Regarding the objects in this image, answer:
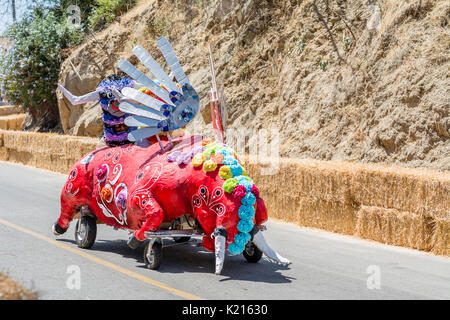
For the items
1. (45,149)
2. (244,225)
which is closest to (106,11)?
(45,149)

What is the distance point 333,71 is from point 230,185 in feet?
32.9

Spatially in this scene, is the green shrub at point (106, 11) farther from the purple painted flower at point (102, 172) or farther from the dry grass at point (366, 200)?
the purple painted flower at point (102, 172)

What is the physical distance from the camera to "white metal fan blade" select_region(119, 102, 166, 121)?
26.3ft

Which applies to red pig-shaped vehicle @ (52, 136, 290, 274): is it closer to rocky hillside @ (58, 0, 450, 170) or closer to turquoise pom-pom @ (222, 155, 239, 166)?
turquoise pom-pom @ (222, 155, 239, 166)

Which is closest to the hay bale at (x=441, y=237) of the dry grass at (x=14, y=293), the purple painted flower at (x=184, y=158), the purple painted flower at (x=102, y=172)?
the purple painted flower at (x=184, y=158)

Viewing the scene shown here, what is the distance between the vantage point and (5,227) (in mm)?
10602

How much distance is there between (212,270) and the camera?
7.82 meters

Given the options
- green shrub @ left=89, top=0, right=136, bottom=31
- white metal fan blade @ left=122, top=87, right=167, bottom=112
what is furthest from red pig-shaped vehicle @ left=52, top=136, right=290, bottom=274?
green shrub @ left=89, top=0, right=136, bottom=31

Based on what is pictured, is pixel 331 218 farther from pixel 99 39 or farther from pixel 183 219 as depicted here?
pixel 99 39

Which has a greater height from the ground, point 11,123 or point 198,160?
point 11,123

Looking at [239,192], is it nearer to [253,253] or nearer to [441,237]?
[253,253]

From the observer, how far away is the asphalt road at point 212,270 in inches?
268
